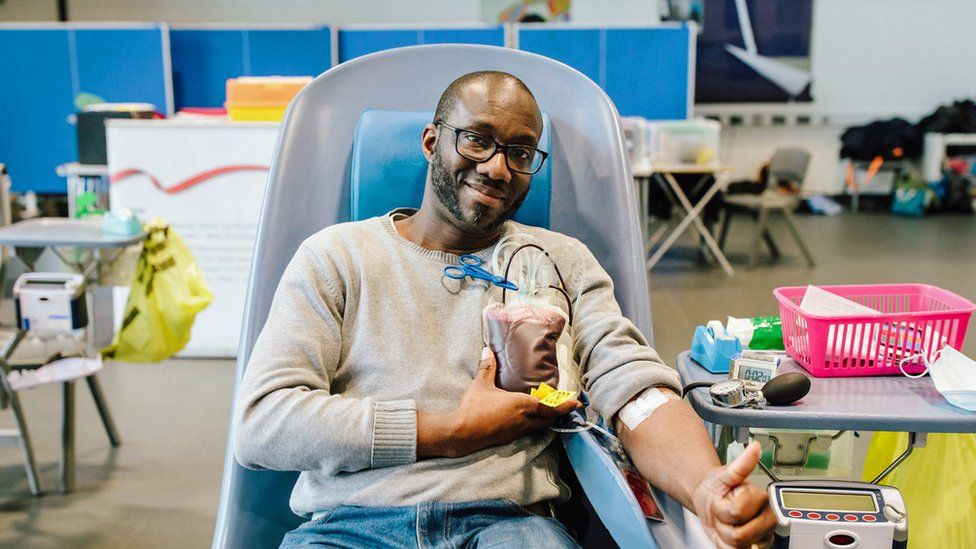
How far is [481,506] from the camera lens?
1.35 meters

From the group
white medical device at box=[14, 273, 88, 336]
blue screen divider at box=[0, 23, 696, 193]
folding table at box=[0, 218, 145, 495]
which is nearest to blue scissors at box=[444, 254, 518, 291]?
folding table at box=[0, 218, 145, 495]

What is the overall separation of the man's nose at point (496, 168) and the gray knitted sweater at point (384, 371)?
17cm

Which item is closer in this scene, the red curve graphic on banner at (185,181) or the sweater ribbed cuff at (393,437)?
the sweater ribbed cuff at (393,437)

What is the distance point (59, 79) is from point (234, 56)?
159 centimetres

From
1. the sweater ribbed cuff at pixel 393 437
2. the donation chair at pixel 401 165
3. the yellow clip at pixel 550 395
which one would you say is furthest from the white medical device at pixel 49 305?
the yellow clip at pixel 550 395

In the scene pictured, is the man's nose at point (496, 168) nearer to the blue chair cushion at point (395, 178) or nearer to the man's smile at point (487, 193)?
the man's smile at point (487, 193)

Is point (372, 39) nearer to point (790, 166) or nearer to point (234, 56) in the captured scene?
point (234, 56)

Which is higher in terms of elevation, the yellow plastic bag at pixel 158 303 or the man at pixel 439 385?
the man at pixel 439 385

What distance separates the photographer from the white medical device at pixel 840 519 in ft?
4.28

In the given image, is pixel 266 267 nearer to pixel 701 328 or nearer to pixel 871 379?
pixel 701 328

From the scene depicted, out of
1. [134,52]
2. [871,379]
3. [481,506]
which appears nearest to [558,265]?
[481,506]

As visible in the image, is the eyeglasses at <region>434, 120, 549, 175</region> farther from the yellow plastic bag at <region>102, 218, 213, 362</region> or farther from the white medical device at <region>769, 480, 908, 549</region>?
the yellow plastic bag at <region>102, 218, 213, 362</region>

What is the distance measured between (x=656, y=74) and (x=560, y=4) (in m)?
2.12

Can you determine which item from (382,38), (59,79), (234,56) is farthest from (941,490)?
(59,79)
